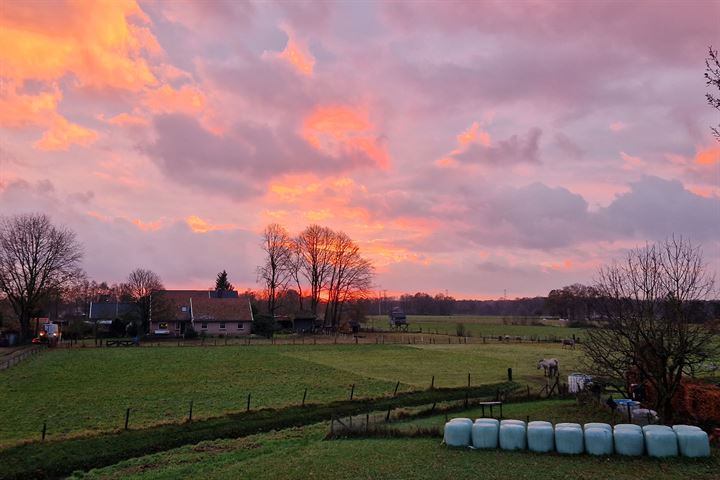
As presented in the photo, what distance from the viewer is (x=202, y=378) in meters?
37.8

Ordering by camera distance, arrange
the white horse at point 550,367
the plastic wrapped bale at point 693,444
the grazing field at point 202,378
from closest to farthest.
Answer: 1. the plastic wrapped bale at point 693,444
2. the grazing field at point 202,378
3. the white horse at point 550,367

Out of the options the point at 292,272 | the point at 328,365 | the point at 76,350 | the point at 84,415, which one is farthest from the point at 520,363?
the point at 292,272

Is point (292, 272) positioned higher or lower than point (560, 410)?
higher

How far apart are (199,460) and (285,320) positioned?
274 ft

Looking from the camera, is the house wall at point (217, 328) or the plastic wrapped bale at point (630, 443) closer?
the plastic wrapped bale at point (630, 443)

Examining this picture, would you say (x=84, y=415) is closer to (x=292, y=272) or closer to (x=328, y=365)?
(x=328, y=365)

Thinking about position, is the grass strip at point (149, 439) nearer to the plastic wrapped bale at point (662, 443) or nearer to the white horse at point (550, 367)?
the plastic wrapped bale at point (662, 443)

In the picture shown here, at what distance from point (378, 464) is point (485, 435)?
14.2 ft

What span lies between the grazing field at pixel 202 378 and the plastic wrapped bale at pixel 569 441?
1533 cm

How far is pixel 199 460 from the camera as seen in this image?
60.7ft

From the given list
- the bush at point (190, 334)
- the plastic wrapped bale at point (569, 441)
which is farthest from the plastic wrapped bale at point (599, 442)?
the bush at point (190, 334)

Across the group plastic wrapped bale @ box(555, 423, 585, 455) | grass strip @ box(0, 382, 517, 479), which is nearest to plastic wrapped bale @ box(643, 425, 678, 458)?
plastic wrapped bale @ box(555, 423, 585, 455)

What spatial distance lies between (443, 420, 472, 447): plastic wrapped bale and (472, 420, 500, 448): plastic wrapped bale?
25 cm

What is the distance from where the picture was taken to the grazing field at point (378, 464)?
1580 cm
